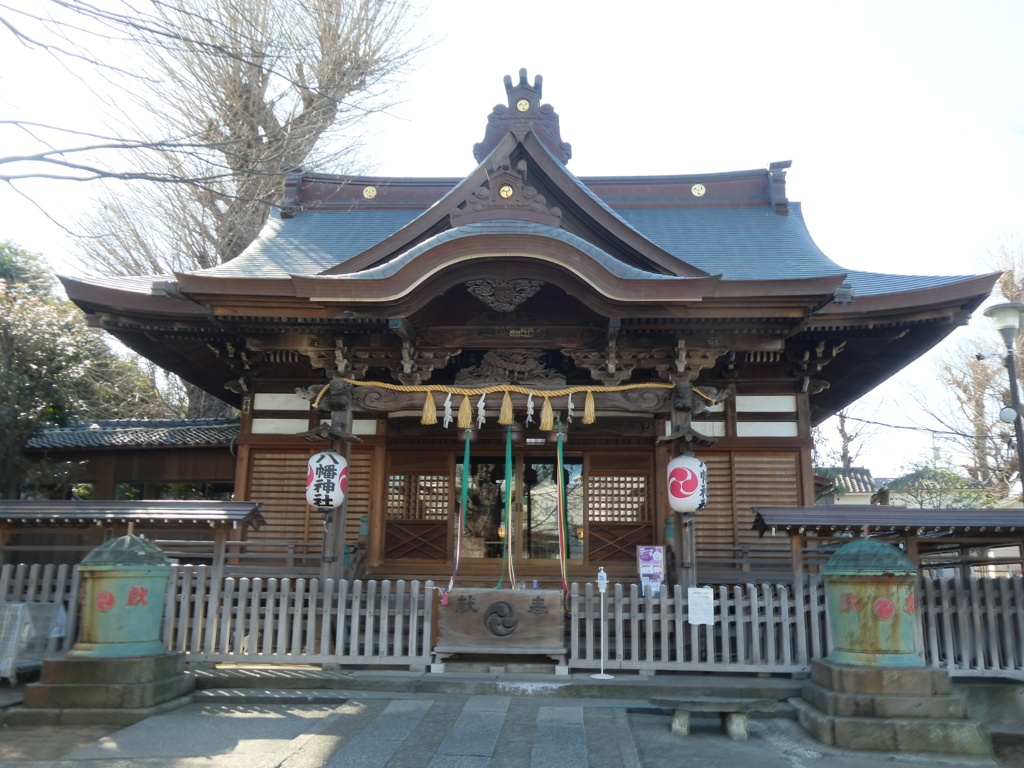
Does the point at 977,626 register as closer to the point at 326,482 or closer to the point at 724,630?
the point at 724,630

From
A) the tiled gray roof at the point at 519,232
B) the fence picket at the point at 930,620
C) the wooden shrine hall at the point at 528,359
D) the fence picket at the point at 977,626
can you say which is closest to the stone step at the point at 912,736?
the fence picket at the point at 930,620

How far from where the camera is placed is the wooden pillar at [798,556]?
805 centimetres

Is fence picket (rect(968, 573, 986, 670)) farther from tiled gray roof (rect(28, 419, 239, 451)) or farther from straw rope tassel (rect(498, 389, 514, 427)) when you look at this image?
tiled gray roof (rect(28, 419, 239, 451))

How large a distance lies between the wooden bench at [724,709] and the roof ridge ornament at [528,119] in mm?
8773

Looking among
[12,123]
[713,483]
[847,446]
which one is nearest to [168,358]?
[12,123]

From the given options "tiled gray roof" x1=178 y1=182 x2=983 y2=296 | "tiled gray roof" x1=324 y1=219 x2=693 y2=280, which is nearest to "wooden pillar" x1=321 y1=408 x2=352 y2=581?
"tiled gray roof" x1=324 y1=219 x2=693 y2=280

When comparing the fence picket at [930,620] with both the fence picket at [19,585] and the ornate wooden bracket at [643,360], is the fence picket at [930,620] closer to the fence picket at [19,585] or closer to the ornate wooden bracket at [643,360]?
the ornate wooden bracket at [643,360]

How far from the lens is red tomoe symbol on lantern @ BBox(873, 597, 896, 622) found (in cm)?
668

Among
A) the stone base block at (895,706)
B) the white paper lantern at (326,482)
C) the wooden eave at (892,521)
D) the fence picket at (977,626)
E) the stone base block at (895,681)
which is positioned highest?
the white paper lantern at (326,482)

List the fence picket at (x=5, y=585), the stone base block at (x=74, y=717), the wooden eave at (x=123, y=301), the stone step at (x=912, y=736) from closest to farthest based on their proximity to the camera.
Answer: the stone step at (x=912, y=736)
the stone base block at (x=74, y=717)
the fence picket at (x=5, y=585)
the wooden eave at (x=123, y=301)

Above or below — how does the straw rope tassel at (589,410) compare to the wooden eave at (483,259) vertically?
below

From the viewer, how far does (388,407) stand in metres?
9.66

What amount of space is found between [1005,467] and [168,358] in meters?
26.6

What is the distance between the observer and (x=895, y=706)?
627 cm
